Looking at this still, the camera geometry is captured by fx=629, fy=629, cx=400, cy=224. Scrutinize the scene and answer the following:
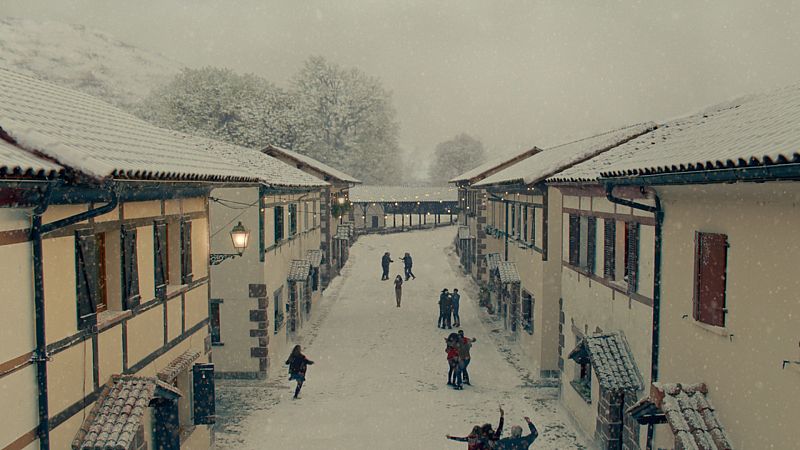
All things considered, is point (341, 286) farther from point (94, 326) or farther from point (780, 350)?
point (780, 350)

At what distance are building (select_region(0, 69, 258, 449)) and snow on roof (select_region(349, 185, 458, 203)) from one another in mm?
47783

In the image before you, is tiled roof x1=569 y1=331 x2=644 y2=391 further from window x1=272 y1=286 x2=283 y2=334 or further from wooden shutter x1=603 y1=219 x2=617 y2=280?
window x1=272 y1=286 x2=283 y2=334

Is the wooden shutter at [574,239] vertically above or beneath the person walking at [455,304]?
above

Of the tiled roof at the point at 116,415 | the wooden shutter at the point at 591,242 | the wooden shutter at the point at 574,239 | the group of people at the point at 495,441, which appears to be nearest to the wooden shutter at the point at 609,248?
the wooden shutter at the point at 591,242

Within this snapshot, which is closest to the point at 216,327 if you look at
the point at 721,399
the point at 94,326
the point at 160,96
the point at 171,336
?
the point at 171,336

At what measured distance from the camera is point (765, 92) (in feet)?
37.9

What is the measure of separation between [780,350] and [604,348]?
500 centimetres

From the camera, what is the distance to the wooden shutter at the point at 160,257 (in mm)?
9648

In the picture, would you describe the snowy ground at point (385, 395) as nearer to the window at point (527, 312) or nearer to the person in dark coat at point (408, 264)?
the window at point (527, 312)

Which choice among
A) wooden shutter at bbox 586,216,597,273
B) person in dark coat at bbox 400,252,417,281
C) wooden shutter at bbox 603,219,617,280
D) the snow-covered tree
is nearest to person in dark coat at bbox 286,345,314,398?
wooden shutter at bbox 586,216,597,273

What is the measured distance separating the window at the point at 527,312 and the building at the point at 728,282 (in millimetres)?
9417

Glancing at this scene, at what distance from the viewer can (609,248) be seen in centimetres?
1209

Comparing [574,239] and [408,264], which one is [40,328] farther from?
[408,264]

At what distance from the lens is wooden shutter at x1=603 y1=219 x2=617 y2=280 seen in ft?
39.0
